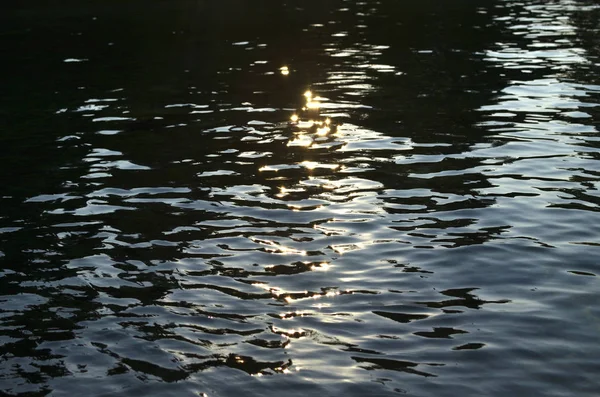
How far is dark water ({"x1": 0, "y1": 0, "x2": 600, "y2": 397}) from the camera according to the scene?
9438 mm

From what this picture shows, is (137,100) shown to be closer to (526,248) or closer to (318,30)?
(526,248)

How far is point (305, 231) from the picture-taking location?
1372 cm

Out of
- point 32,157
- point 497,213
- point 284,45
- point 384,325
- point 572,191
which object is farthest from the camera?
point 284,45

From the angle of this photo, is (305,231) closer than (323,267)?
No

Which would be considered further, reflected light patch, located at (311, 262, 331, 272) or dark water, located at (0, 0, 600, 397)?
reflected light patch, located at (311, 262, 331, 272)

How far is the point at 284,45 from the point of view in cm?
3831

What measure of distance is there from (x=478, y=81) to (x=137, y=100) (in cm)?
1091

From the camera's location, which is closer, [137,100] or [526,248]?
[526,248]

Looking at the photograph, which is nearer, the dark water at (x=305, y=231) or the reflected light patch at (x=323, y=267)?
the dark water at (x=305, y=231)

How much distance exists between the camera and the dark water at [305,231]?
9.44 meters

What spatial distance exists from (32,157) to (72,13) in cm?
3648

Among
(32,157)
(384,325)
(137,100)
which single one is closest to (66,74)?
(137,100)

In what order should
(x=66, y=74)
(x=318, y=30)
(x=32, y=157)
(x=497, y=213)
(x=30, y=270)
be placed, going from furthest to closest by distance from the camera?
(x=318, y=30)
(x=66, y=74)
(x=32, y=157)
(x=497, y=213)
(x=30, y=270)

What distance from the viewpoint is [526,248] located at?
12609mm
